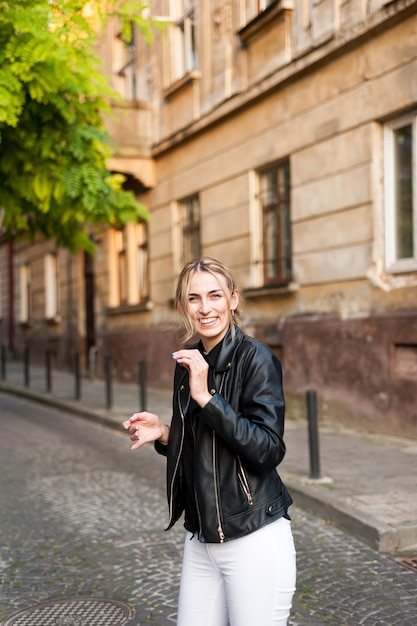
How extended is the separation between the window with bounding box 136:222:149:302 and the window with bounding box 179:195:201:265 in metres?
1.68

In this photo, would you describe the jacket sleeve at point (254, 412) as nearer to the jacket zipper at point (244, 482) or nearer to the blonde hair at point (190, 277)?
the jacket zipper at point (244, 482)

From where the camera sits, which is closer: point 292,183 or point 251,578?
point 251,578

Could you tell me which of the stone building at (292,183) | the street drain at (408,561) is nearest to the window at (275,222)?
the stone building at (292,183)

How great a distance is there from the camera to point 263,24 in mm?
11547

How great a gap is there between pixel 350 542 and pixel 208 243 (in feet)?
29.4

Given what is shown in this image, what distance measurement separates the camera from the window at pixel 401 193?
30.0 feet

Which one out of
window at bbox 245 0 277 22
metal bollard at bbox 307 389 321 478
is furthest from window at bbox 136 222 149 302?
metal bollard at bbox 307 389 321 478

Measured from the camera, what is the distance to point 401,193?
937 centimetres

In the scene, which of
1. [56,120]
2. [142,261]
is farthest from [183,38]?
[56,120]

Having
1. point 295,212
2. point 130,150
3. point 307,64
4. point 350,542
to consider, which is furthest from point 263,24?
point 350,542

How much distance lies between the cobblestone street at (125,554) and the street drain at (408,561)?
6cm

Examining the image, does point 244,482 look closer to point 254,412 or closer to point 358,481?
point 254,412

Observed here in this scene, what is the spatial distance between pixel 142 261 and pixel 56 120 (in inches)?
309

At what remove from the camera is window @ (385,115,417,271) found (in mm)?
9148
